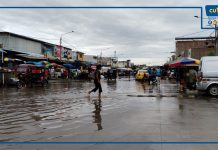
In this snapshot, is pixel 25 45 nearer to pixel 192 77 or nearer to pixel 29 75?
pixel 29 75

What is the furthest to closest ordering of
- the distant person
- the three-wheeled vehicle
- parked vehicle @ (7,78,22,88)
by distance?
the three-wheeled vehicle, parked vehicle @ (7,78,22,88), the distant person

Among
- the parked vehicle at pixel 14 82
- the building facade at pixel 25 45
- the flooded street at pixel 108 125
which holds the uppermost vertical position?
the building facade at pixel 25 45

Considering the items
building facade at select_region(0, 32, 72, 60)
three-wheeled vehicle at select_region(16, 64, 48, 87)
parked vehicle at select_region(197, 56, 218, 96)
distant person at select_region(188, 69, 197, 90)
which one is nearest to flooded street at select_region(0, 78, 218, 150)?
parked vehicle at select_region(197, 56, 218, 96)

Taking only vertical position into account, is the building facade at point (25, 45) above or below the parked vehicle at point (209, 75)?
above

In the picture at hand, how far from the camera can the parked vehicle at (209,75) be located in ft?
57.3

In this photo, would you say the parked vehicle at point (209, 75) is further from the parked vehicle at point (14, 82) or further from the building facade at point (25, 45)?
the building facade at point (25, 45)

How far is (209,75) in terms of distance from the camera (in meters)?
17.6

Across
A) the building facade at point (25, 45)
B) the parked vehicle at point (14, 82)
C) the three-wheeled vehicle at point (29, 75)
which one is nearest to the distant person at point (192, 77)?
the parked vehicle at point (14, 82)

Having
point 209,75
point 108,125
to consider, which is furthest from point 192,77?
point 108,125

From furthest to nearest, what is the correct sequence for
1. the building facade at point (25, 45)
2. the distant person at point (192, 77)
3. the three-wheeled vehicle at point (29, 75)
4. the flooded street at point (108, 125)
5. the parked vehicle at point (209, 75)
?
the building facade at point (25, 45) < the three-wheeled vehicle at point (29, 75) < the distant person at point (192, 77) < the parked vehicle at point (209, 75) < the flooded street at point (108, 125)

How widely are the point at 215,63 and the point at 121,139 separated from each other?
11.9 metres

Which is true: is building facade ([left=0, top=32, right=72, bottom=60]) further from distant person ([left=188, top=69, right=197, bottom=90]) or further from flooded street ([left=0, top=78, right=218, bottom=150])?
flooded street ([left=0, top=78, right=218, bottom=150])

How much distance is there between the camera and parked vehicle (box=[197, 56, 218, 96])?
17.5 meters

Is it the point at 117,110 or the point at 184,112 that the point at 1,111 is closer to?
the point at 117,110
